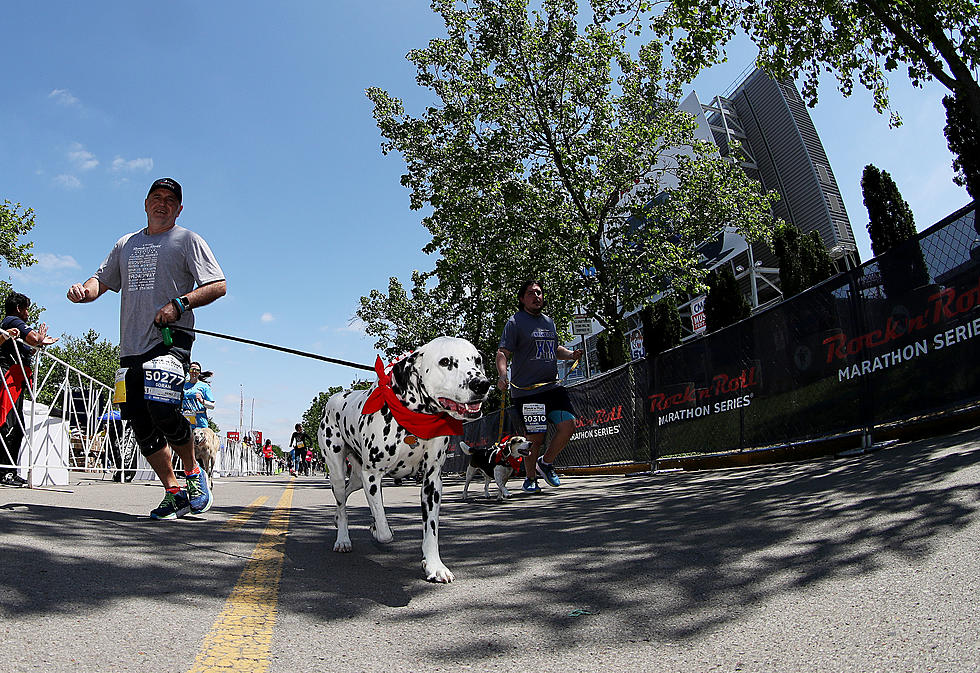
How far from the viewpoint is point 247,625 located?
241cm

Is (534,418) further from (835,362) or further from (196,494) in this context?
(196,494)

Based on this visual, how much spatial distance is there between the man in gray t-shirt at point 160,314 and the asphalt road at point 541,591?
565 millimetres

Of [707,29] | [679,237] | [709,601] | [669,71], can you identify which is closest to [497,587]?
[709,601]

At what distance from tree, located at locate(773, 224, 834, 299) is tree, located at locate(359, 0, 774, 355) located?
870 centimetres

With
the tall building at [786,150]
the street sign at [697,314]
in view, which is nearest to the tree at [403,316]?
the street sign at [697,314]

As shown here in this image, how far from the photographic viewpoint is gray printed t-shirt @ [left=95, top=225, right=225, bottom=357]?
4891mm

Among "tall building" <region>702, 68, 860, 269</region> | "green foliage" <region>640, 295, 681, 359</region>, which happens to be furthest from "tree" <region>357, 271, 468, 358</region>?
"tall building" <region>702, 68, 860, 269</region>

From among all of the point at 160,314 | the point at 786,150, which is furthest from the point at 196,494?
the point at 786,150

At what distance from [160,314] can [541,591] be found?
3406 millimetres

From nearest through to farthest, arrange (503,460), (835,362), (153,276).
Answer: (153,276)
(835,362)
(503,460)

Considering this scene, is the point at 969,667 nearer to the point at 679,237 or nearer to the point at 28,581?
the point at 28,581

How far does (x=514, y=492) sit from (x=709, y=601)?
20.4 ft

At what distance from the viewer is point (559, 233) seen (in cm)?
1759

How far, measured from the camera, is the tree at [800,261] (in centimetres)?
2645
